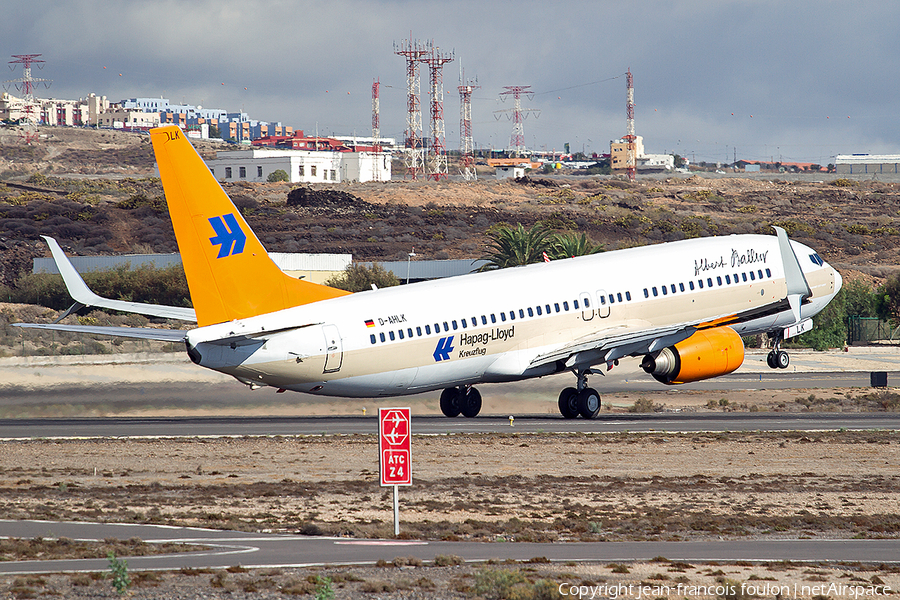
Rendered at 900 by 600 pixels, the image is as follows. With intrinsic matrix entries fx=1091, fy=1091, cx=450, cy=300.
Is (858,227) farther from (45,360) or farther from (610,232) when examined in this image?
(45,360)

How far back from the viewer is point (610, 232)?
481 feet

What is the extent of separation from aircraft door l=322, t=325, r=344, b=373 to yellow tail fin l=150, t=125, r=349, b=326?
6.76 feet

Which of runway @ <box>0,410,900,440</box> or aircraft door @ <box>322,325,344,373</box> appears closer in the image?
aircraft door @ <box>322,325,344,373</box>

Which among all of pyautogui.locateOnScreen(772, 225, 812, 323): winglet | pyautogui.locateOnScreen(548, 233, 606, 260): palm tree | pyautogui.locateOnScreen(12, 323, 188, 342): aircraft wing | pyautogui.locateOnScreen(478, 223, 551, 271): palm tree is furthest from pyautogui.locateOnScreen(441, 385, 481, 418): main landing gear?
pyautogui.locateOnScreen(478, 223, 551, 271): palm tree

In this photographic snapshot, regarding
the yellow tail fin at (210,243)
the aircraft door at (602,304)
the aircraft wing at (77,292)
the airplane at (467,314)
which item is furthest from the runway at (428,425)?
the yellow tail fin at (210,243)

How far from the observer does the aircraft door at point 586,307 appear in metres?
43.3

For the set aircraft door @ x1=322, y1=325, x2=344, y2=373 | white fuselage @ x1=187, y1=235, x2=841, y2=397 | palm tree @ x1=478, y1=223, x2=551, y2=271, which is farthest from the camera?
palm tree @ x1=478, y1=223, x2=551, y2=271

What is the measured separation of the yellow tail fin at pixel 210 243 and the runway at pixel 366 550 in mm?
11287

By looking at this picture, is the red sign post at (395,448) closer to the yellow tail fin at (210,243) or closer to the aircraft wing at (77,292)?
the yellow tail fin at (210,243)

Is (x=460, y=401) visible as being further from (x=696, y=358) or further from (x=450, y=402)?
(x=696, y=358)

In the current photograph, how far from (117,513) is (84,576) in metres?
7.95

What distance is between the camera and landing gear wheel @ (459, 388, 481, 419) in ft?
148

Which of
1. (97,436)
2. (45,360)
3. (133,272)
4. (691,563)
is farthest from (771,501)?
(133,272)

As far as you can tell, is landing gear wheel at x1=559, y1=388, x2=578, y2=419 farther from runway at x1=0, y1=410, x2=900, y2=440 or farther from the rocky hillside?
the rocky hillside
